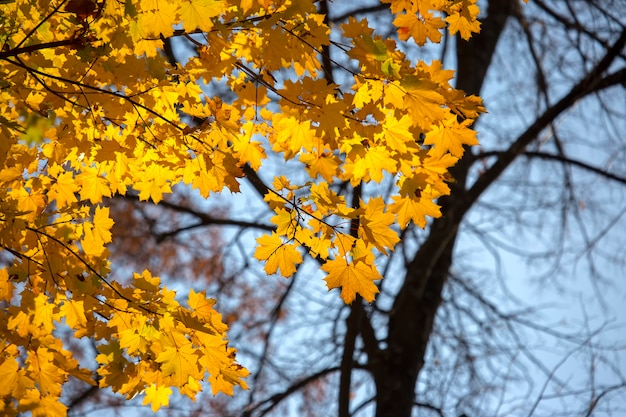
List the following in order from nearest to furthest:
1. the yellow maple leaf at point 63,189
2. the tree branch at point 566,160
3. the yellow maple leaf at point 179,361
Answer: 1. the yellow maple leaf at point 179,361
2. the yellow maple leaf at point 63,189
3. the tree branch at point 566,160

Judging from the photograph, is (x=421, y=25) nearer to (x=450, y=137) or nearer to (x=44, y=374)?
(x=450, y=137)

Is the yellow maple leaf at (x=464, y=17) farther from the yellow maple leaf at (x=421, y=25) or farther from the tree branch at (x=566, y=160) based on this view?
the tree branch at (x=566, y=160)

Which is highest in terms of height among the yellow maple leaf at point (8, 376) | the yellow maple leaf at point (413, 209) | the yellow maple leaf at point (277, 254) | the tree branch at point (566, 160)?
the tree branch at point (566, 160)

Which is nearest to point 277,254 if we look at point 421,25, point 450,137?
point 450,137

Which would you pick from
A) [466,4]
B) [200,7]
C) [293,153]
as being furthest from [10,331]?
[466,4]

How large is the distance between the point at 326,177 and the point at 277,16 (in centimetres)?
63

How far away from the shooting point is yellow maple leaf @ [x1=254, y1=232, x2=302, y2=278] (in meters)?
2.27

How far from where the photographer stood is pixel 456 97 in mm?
2082

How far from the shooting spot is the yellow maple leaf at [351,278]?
2.18 m

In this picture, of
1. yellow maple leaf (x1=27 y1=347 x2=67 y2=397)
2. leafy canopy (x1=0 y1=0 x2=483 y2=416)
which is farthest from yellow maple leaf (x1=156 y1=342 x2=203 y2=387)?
yellow maple leaf (x1=27 y1=347 x2=67 y2=397)

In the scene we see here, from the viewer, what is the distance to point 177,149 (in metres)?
2.40

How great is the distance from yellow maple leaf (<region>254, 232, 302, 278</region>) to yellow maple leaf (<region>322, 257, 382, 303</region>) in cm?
14

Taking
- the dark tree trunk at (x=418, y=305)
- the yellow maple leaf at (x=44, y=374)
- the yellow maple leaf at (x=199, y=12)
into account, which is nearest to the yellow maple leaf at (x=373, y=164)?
the yellow maple leaf at (x=199, y=12)

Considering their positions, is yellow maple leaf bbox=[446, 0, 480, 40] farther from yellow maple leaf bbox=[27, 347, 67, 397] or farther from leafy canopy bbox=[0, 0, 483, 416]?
yellow maple leaf bbox=[27, 347, 67, 397]
